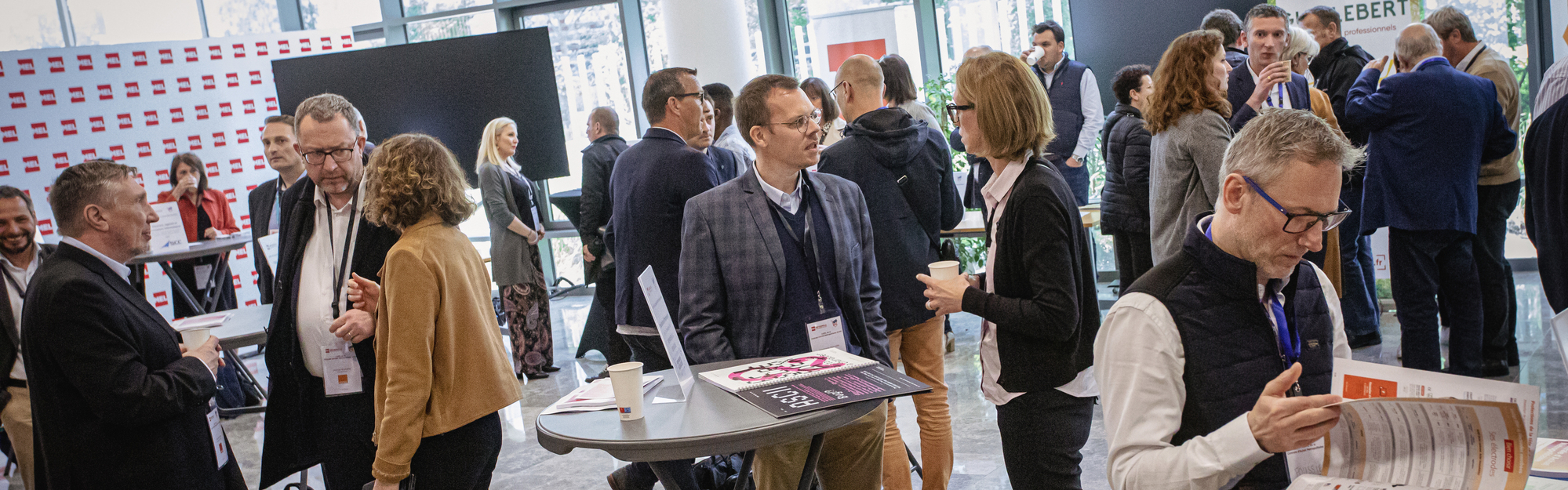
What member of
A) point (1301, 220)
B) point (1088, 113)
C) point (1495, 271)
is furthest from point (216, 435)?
point (1088, 113)

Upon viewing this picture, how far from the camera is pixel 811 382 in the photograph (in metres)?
2.07

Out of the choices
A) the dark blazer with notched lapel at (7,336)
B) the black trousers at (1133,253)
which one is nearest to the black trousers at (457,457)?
the dark blazer with notched lapel at (7,336)

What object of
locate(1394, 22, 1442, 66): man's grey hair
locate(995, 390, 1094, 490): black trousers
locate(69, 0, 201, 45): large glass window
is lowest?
locate(995, 390, 1094, 490): black trousers

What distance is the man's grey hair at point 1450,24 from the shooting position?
4.30 m

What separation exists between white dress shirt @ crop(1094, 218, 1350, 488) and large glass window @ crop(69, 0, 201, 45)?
947 cm

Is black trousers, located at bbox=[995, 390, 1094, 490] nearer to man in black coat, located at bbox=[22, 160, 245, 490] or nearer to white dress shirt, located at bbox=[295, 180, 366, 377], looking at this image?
white dress shirt, located at bbox=[295, 180, 366, 377]

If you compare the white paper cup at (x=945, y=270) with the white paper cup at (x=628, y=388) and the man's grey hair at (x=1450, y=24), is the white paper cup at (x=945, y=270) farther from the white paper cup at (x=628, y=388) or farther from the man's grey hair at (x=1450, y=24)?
the man's grey hair at (x=1450, y=24)

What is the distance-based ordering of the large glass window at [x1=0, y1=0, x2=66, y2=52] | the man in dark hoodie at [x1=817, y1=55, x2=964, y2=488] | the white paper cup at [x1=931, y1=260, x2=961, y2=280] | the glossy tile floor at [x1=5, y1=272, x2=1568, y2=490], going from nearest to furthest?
1. the white paper cup at [x1=931, y1=260, x2=961, y2=280]
2. the man in dark hoodie at [x1=817, y1=55, x2=964, y2=488]
3. the glossy tile floor at [x1=5, y1=272, x2=1568, y2=490]
4. the large glass window at [x1=0, y1=0, x2=66, y2=52]

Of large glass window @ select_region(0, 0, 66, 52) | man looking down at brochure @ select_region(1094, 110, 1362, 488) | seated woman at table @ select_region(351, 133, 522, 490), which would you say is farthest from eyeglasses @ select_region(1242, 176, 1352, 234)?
large glass window @ select_region(0, 0, 66, 52)

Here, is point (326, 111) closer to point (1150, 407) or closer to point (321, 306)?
point (321, 306)

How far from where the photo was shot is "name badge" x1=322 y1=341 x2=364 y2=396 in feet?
8.26

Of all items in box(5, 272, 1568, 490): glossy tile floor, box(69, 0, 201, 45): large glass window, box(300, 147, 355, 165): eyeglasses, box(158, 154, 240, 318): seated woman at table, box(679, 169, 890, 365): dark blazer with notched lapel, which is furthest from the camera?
box(69, 0, 201, 45): large glass window

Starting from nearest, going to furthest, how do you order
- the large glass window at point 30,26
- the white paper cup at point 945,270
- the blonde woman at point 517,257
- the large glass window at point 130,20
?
the white paper cup at point 945,270 < the blonde woman at point 517,257 < the large glass window at point 30,26 < the large glass window at point 130,20

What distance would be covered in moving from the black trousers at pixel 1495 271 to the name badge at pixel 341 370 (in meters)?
4.31
